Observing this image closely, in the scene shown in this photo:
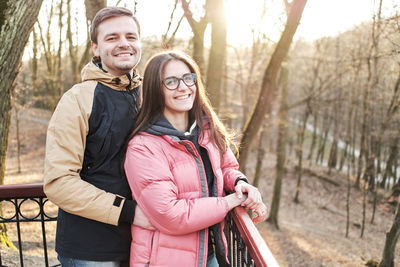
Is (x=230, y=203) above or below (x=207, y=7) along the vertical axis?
below

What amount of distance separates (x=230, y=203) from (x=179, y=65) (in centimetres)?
95

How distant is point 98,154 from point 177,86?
2.15ft

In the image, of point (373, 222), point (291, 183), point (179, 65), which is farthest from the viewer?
point (291, 183)

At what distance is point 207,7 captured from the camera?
20.0 feet

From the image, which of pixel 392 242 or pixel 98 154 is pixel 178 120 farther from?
pixel 392 242

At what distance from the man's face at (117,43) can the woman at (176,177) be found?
0.57 feet

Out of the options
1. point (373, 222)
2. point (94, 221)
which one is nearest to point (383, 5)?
point (373, 222)

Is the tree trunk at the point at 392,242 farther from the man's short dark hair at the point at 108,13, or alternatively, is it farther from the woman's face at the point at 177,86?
the man's short dark hair at the point at 108,13

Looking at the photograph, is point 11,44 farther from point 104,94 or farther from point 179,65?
point 179,65

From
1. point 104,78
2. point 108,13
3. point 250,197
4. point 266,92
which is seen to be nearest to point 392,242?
point 266,92

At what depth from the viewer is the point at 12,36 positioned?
3615 mm

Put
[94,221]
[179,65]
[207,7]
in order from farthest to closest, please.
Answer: [207,7] → [179,65] → [94,221]

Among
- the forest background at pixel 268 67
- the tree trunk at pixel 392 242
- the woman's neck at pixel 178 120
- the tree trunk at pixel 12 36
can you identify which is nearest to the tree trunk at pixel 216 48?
the forest background at pixel 268 67

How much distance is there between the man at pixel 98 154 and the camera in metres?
1.89
